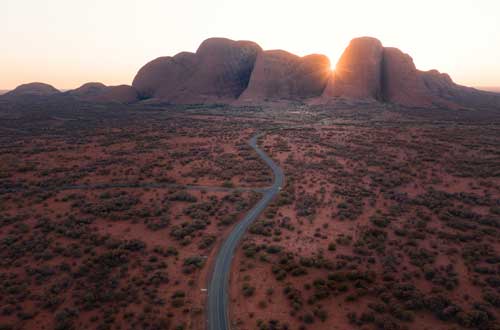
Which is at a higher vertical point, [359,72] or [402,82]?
[359,72]

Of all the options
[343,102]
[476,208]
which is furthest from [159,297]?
[343,102]

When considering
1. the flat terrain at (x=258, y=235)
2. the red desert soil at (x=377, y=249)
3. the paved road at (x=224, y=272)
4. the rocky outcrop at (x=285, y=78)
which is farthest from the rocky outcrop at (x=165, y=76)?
the paved road at (x=224, y=272)

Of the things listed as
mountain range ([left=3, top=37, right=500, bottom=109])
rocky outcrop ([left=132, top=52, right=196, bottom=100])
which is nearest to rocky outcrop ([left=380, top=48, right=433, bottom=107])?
mountain range ([left=3, top=37, right=500, bottom=109])

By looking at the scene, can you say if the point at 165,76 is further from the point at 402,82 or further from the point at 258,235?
the point at 258,235

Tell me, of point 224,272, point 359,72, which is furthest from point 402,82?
point 224,272

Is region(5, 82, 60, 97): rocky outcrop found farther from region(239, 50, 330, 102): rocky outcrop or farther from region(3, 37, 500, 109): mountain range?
region(239, 50, 330, 102): rocky outcrop
